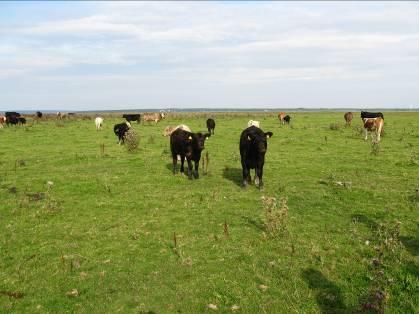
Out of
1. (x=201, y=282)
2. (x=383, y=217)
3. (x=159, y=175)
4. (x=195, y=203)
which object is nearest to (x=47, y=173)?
(x=159, y=175)

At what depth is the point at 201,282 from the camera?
27.1 ft

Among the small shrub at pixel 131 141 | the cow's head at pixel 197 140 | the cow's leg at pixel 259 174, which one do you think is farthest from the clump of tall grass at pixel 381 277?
the small shrub at pixel 131 141

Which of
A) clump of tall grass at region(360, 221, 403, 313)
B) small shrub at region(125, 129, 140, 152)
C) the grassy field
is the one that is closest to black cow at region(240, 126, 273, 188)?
the grassy field

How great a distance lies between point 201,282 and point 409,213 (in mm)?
7011

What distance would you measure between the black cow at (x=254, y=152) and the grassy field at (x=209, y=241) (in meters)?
0.85

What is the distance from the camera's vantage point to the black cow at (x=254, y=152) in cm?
1553

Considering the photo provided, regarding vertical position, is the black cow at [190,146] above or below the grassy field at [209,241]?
above

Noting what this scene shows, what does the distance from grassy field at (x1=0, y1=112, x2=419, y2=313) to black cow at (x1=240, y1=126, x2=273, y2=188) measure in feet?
2.80

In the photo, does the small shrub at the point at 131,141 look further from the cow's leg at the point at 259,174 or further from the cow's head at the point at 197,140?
the cow's leg at the point at 259,174

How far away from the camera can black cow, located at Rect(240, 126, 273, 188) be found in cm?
1553

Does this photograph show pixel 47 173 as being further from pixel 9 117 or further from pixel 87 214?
pixel 9 117

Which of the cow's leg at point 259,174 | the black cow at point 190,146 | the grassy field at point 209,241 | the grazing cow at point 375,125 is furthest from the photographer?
the grazing cow at point 375,125

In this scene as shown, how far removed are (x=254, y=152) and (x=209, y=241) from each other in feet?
20.7

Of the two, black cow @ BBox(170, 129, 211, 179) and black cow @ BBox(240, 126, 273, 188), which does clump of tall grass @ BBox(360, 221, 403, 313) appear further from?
black cow @ BBox(170, 129, 211, 179)
